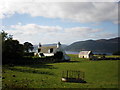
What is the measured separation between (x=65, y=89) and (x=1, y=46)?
102 ft

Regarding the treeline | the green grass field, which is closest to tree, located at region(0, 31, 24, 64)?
the treeline

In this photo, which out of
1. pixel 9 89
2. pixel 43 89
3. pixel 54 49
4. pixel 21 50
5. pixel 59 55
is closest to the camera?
pixel 9 89

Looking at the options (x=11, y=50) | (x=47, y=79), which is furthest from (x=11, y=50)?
(x=47, y=79)

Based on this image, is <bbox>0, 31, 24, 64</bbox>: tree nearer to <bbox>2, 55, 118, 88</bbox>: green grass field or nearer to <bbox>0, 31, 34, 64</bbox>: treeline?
<bbox>0, 31, 34, 64</bbox>: treeline

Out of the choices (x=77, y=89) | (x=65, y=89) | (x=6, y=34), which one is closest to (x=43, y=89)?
(x=65, y=89)

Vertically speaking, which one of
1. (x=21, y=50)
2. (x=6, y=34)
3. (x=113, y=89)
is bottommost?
(x=113, y=89)

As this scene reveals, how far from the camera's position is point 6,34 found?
2131 inches

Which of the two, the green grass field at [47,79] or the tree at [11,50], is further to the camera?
the tree at [11,50]

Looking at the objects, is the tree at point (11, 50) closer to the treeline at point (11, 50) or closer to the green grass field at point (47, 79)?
the treeline at point (11, 50)

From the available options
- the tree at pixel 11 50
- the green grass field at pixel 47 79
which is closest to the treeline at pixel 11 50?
the tree at pixel 11 50

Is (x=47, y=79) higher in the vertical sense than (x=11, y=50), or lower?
lower

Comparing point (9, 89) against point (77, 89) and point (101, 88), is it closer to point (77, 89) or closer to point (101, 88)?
point (77, 89)

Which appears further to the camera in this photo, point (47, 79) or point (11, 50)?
point (11, 50)

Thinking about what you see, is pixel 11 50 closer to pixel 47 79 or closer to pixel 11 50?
pixel 11 50
